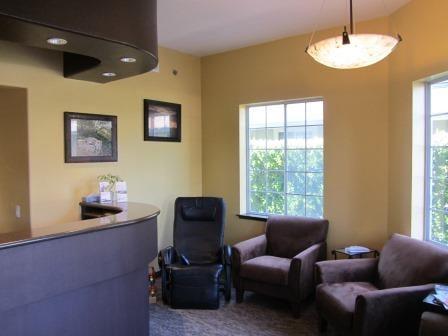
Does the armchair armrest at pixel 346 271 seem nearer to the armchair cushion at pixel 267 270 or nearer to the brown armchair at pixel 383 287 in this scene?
the brown armchair at pixel 383 287

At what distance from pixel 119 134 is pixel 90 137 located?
1.23 feet

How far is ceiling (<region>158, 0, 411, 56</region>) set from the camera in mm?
3333

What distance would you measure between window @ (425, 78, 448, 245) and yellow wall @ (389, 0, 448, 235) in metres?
0.15

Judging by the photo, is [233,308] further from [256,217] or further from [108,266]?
[108,266]

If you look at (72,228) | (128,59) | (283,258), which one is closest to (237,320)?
(283,258)

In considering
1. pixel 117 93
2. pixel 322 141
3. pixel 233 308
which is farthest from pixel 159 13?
pixel 233 308

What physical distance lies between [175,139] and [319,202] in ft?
6.40

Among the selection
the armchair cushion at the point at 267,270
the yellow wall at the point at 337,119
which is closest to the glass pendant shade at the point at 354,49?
the yellow wall at the point at 337,119

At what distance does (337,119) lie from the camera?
400cm

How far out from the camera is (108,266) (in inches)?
92.0

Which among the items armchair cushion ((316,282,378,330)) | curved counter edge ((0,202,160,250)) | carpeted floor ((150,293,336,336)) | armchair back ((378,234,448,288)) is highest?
curved counter edge ((0,202,160,250))

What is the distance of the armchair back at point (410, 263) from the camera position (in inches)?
105

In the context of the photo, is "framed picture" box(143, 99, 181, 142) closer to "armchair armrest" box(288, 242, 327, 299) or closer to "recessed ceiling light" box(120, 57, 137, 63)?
"recessed ceiling light" box(120, 57, 137, 63)

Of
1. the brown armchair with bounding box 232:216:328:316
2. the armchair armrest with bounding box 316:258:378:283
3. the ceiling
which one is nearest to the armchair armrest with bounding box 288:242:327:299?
the brown armchair with bounding box 232:216:328:316
